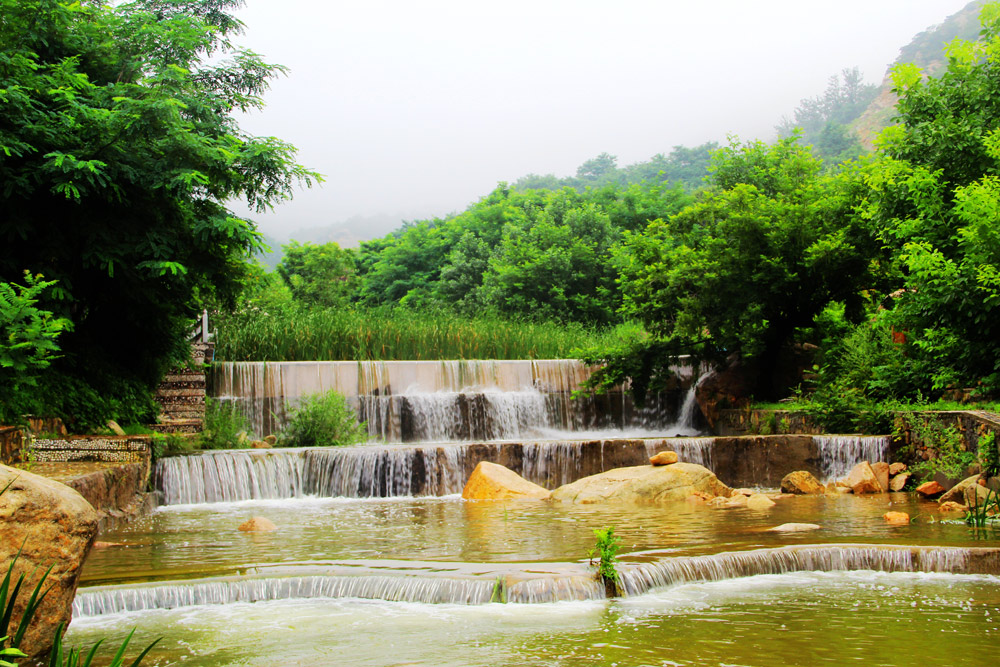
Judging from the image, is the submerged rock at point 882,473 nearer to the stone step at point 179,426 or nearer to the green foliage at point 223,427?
the green foliage at point 223,427

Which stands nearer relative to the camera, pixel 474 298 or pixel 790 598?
pixel 790 598

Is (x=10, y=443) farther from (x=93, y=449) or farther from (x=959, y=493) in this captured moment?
(x=959, y=493)

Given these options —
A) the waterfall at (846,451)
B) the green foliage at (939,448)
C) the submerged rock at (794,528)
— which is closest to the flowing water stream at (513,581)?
the submerged rock at (794,528)

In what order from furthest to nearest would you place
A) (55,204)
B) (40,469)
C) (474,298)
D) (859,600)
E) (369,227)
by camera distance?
(369,227)
(474,298)
(55,204)
(40,469)
(859,600)

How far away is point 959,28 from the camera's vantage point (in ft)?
312

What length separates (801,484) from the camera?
11602 millimetres

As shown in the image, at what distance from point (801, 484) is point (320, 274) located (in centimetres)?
3462

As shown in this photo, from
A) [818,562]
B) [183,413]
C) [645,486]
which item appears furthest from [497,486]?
[183,413]

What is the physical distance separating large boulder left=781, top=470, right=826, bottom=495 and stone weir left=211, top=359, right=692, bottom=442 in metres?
6.26

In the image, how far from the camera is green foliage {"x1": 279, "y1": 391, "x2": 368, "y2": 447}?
48.1 ft

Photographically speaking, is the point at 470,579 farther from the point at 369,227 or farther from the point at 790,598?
the point at 369,227

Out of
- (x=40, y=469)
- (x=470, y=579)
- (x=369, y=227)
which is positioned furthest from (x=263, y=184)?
(x=369, y=227)

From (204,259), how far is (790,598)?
10472 mm

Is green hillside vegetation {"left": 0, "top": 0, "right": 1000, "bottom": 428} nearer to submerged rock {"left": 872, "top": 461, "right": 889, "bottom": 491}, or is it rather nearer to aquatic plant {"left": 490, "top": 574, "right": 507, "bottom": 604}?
submerged rock {"left": 872, "top": 461, "right": 889, "bottom": 491}
